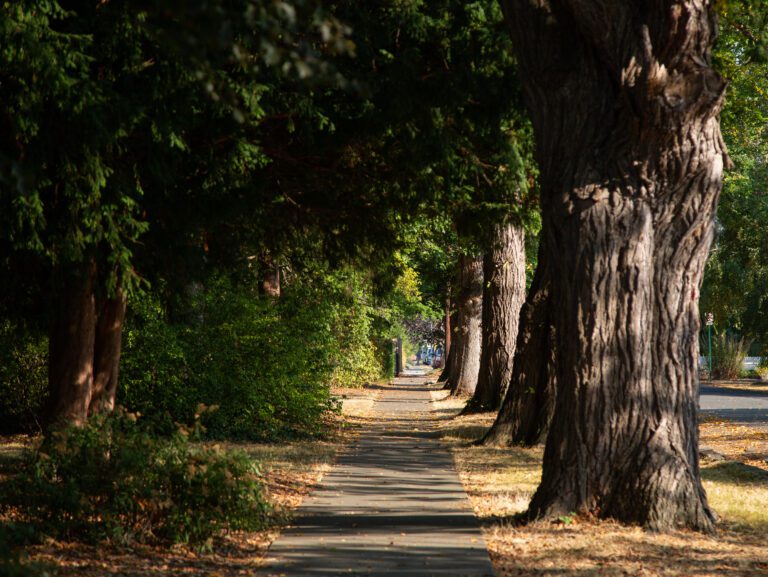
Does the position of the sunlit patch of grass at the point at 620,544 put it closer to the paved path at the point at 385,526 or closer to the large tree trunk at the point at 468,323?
the paved path at the point at 385,526

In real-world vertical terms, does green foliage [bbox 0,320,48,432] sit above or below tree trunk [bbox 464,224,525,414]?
below

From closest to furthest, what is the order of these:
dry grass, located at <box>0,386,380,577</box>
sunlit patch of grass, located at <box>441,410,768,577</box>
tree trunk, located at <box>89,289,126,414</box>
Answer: sunlit patch of grass, located at <box>441,410,768,577</box>, dry grass, located at <box>0,386,380,577</box>, tree trunk, located at <box>89,289,126,414</box>

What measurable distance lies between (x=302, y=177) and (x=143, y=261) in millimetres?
2882

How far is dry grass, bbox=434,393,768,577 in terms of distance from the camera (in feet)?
24.1

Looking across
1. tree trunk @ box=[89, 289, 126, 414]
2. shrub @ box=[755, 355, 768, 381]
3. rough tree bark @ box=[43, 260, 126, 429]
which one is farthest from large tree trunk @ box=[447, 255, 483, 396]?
rough tree bark @ box=[43, 260, 126, 429]

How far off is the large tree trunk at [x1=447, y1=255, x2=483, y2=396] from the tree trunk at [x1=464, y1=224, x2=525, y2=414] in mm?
9485

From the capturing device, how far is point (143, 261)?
37.3 feet

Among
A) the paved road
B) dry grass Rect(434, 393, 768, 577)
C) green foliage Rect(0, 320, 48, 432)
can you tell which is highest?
green foliage Rect(0, 320, 48, 432)

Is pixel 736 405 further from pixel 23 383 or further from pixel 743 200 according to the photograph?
pixel 23 383

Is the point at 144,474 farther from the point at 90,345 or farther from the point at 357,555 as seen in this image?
the point at 90,345

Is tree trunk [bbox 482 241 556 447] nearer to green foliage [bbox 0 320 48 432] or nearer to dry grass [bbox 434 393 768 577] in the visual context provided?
dry grass [bbox 434 393 768 577]

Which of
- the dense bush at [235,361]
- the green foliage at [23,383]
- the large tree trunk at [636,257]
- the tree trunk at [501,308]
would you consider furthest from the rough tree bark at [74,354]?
the tree trunk at [501,308]

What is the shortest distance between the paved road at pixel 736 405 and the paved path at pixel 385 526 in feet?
33.7

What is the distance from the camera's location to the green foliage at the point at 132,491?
829 cm
